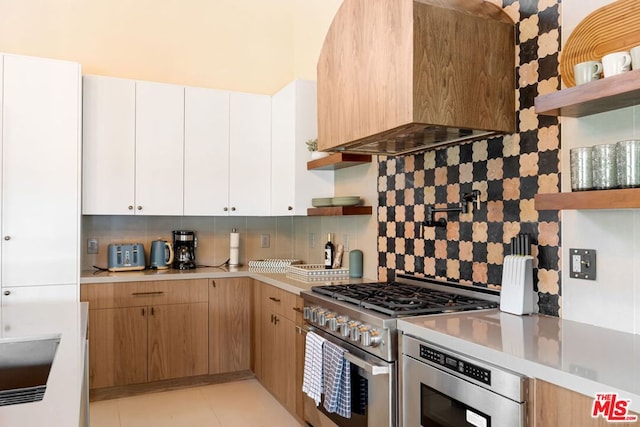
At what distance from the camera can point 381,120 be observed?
217 cm

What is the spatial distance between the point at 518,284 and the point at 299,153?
2.10m

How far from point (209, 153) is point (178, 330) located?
1.41m

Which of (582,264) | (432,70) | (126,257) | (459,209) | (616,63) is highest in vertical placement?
(432,70)

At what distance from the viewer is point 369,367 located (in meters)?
1.99

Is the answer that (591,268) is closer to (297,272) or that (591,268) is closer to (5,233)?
(297,272)

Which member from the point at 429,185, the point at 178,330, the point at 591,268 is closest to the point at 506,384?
the point at 591,268

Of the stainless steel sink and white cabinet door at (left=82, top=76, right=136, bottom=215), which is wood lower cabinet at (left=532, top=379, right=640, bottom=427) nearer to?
the stainless steel sink

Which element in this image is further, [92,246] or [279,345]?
[92,246]

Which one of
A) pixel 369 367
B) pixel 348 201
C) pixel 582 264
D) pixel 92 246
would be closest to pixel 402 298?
pixel 369 367

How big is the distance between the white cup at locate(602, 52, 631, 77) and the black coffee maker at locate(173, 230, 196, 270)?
10.6ft

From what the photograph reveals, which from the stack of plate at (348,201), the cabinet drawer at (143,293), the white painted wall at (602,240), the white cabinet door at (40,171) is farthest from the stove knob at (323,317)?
the white cabinet door at (40,171)

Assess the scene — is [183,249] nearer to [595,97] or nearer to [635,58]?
[595,97]

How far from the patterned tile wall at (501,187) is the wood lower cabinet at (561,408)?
2.26 ft

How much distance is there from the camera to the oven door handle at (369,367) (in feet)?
6.39
